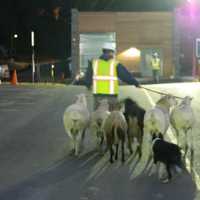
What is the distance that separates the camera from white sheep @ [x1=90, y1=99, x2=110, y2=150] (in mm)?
11670

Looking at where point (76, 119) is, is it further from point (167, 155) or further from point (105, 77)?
point (167, 155)

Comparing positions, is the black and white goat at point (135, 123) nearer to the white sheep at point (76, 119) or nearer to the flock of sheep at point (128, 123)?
the flock of sheep at point (128, 123)

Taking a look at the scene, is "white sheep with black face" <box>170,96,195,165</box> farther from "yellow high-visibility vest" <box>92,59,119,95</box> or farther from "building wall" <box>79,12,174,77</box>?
"building wall" <box>79,12,174,77</box>

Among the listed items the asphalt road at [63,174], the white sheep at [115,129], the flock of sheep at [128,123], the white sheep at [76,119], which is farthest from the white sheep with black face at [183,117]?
the white sheep at [76,119]

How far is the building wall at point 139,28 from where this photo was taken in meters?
47.7

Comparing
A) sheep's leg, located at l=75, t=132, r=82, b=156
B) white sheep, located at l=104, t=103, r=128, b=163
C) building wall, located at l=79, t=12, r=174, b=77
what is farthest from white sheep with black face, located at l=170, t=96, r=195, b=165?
building wall, located at l=79, t=12, r=174, b=77

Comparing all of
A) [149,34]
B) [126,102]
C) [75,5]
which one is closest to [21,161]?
[126,102]

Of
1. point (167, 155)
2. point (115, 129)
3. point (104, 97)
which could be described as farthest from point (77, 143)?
point (167, 155)

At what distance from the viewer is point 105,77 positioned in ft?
40.4

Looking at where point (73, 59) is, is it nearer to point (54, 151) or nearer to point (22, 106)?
point (22, 106)

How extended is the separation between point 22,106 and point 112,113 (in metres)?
11.6

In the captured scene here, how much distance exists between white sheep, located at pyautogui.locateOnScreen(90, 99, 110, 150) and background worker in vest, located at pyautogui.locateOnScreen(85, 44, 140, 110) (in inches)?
8.5

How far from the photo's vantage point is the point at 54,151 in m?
12.2

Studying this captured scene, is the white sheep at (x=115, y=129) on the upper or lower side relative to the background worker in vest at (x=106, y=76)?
lower
